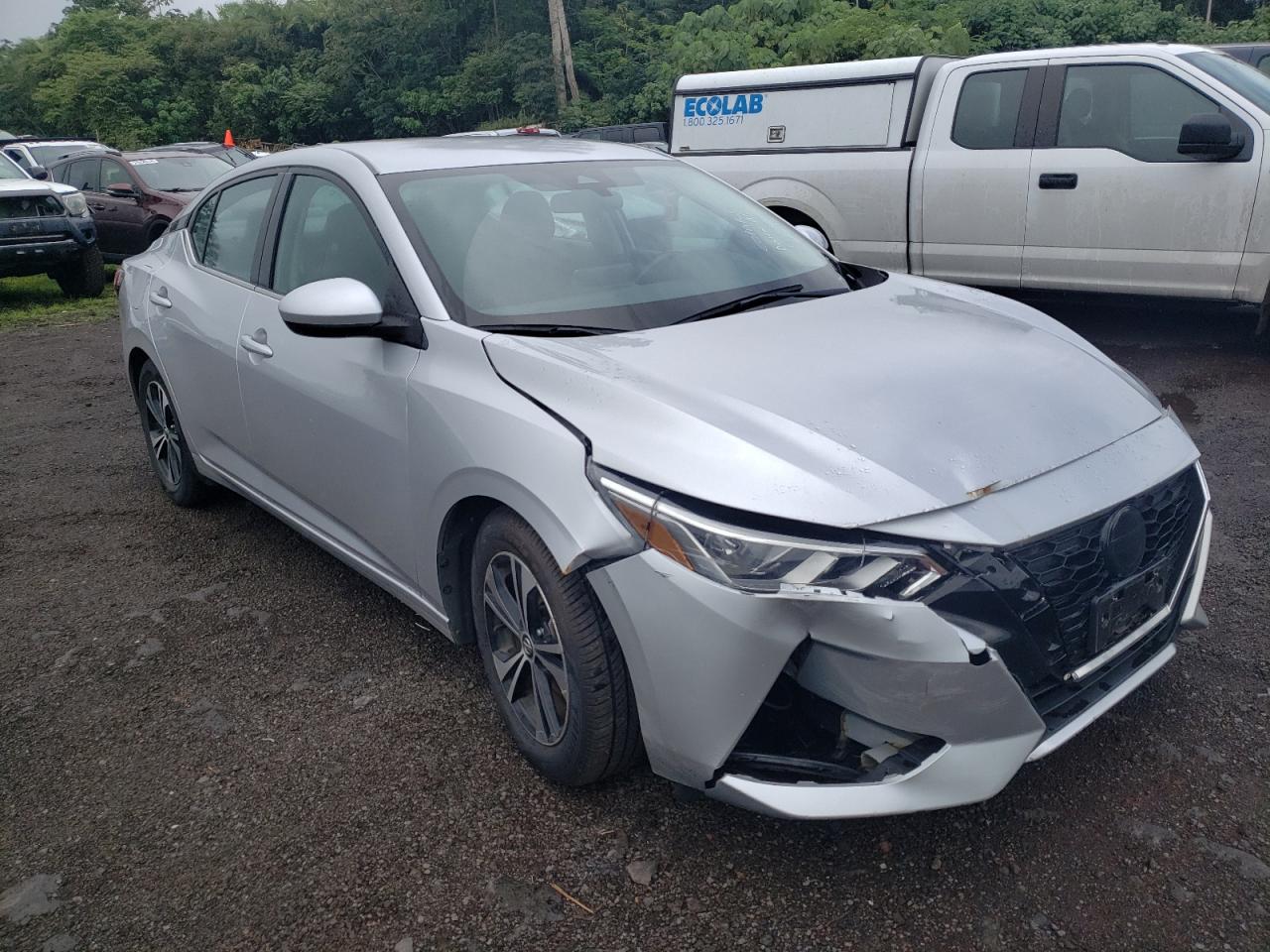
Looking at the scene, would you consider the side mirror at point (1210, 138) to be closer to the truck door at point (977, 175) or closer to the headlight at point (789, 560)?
the truck door at point (977, 175)

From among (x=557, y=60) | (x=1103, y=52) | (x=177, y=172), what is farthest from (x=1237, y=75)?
(x=557, y=60)

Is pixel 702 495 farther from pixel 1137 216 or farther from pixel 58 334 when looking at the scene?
pixel 58 334

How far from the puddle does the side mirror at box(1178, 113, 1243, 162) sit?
1.43 metres

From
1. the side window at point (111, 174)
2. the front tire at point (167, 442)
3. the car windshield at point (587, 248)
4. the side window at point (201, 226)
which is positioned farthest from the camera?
the side window at point (111, 174)

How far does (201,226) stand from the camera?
4.45 metres

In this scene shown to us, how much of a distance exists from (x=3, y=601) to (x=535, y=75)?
44199 millimetres

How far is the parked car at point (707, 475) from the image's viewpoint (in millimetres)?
2107

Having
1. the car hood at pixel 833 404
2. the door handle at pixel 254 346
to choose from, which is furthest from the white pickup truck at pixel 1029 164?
the door handle at pixel 254 346

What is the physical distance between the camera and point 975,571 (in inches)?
81.9

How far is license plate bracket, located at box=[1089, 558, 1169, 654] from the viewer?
2277 millimetres

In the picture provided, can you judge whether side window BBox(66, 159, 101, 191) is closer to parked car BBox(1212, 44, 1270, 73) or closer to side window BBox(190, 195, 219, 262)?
side window BBox(190, 195, 219, 262)

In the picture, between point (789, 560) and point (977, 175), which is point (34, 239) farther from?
point (789, 560)

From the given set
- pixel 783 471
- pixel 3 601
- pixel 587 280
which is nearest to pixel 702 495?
pixel 783 471

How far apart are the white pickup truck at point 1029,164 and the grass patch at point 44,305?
6.95 metres
